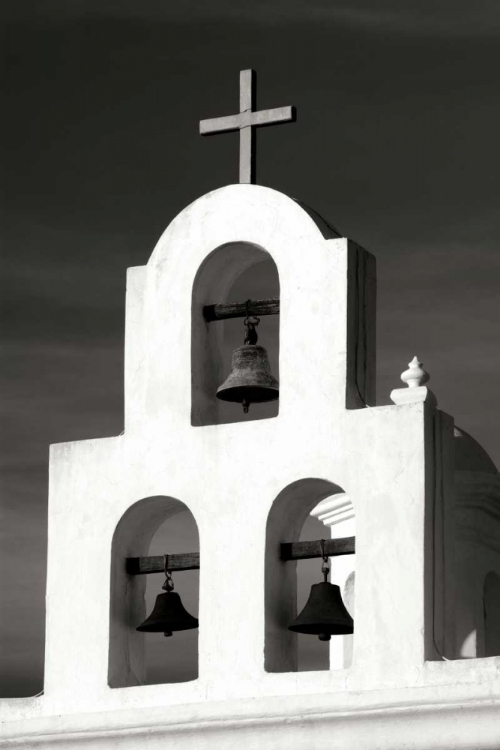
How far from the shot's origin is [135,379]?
15953 mm

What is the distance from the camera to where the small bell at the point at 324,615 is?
15062mm

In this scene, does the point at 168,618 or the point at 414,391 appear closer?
the point at 168,618

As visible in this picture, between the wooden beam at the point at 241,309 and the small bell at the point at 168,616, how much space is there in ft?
5.55

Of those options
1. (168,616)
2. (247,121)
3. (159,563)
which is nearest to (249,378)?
(159,563)

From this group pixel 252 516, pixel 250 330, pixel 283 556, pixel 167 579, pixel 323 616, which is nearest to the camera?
pixel 323 616

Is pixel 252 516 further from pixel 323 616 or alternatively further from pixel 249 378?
pixel 249 378

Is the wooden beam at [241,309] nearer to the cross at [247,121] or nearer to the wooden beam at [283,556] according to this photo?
A: the cross at [247,121]

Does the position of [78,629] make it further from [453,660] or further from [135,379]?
[453,660]

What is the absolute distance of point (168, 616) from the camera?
1569 cm

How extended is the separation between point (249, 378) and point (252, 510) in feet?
3.37

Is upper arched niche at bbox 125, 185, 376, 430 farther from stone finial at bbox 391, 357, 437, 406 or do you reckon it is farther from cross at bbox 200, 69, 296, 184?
stone finial at bbox 391, 357, 437, 406

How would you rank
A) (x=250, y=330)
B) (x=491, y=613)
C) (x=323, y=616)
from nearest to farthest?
(x=323, y=616), (x=250, y=330), (x=491, y=613)

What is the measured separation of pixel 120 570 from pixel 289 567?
47.7 inches

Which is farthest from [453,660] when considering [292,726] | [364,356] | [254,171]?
[254,171]
